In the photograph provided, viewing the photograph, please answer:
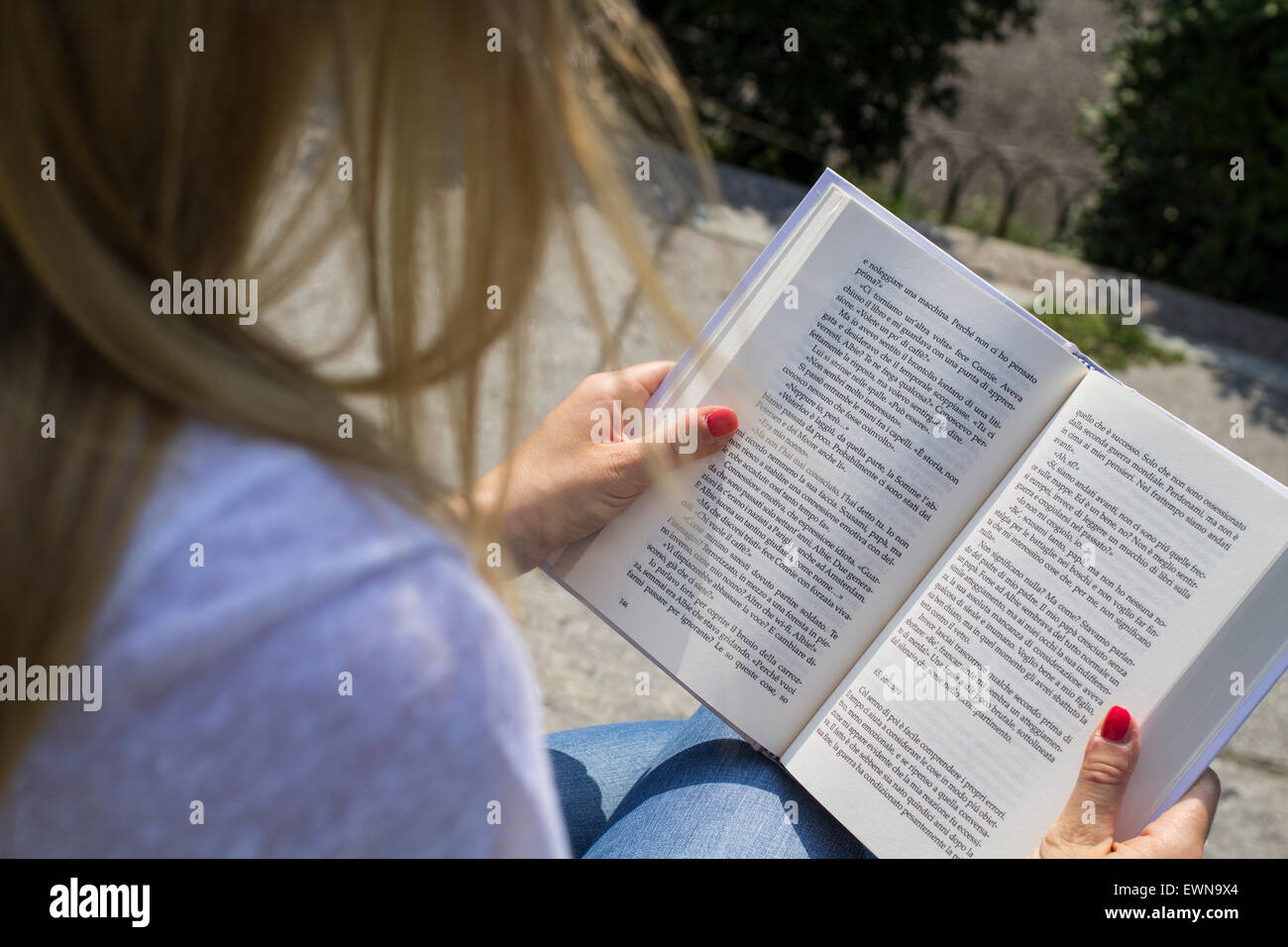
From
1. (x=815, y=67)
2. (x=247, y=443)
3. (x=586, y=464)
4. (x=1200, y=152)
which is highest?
(x=815, y=67)

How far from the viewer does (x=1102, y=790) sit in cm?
120

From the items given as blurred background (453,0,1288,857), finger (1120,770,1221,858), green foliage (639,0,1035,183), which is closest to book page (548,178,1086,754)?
finger (1120,770,1221,858)

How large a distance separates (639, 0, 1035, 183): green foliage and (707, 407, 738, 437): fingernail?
3.23 m

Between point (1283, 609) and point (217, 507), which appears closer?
point (217, 507)

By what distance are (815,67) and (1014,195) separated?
107 cm

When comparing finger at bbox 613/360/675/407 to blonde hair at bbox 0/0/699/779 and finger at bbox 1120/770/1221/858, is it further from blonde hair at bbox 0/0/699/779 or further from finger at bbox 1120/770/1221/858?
finger at bbox 1120/770/1221/858

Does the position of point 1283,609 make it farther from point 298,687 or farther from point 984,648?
point 298,687

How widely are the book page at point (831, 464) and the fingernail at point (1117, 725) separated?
0.26 m

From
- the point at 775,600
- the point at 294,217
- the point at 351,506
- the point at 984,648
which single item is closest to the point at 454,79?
the point at 294,217

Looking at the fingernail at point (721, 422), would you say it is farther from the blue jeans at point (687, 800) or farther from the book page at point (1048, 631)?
the blue jeans at point (687, 800)

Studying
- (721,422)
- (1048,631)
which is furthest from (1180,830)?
(721,422)

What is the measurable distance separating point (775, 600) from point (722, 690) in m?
0.13

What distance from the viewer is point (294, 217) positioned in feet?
2.39

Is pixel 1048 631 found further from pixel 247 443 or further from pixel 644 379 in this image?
pixel 247 443
